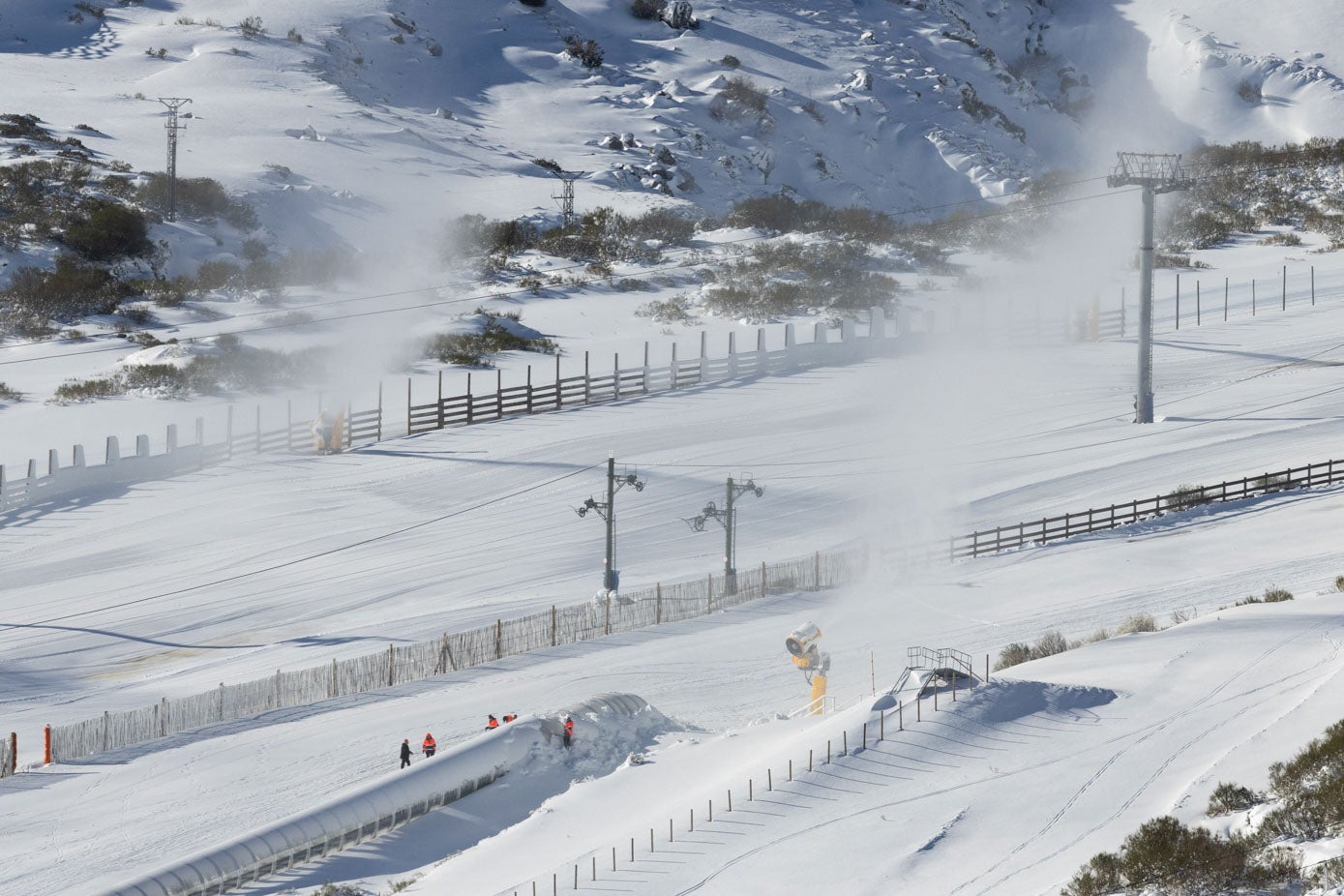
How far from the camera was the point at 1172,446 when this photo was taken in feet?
162

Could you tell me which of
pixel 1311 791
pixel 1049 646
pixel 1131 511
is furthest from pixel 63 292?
pixel 1311 791

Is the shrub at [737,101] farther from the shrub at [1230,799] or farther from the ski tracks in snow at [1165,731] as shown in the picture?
the shrub at [1230,799]

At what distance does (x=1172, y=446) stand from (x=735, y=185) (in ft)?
178

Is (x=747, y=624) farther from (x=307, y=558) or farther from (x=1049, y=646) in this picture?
(x=307, y=558)

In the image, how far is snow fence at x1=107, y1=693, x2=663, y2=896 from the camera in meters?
22.9

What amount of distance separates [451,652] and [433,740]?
21.6 ft

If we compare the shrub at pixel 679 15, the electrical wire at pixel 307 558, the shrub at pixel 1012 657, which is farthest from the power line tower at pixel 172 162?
the shrub at pixel 1012 657

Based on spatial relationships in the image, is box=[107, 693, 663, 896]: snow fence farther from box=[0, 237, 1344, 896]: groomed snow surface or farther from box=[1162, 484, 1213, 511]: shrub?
box=[1162, 484, 1213, 511]: shrub

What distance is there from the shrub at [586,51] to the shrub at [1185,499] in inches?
3089

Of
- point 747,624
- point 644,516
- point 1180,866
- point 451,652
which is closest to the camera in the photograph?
point 1180,866

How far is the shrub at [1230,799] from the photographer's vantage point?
1998 centimetres

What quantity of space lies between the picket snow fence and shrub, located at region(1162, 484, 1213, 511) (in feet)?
29.9

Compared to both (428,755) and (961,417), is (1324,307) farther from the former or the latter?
(428,755)

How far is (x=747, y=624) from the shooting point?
37.6m
